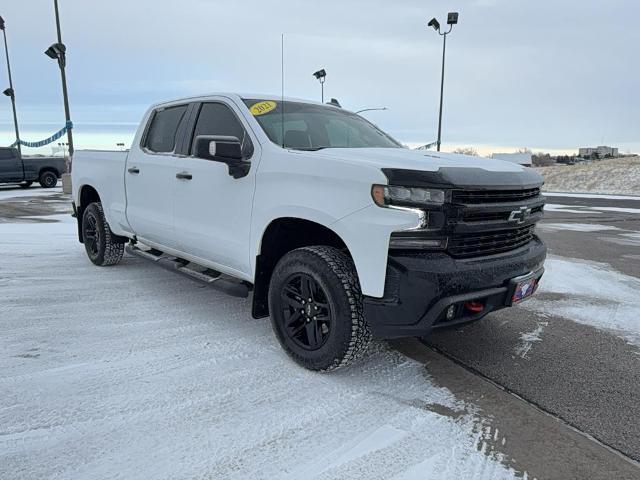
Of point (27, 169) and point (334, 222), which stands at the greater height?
point (334, 222)

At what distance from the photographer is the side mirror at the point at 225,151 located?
11.4 ft

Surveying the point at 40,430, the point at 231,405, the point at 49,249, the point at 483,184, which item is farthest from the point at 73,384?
the point at 49,249

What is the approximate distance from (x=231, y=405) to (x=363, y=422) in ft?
2.54

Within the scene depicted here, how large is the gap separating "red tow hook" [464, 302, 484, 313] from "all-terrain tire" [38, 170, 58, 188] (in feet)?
74.1

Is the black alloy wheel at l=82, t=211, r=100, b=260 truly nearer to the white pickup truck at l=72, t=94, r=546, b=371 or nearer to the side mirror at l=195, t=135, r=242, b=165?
the white pickup truck at l=72, t=94, r=546, b=371

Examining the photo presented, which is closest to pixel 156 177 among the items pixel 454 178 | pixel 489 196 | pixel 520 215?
pixel 454 178

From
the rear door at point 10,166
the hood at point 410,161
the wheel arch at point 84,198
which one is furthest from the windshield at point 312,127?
the rear door at point 10,166

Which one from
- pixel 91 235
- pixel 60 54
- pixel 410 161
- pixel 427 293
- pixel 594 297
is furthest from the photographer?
pixel 60 54

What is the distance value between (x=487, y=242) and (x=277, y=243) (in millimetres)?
1465

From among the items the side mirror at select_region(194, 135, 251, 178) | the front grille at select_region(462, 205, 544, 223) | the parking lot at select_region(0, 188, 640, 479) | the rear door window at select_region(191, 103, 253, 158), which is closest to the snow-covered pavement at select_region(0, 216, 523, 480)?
the parking lot at select_region(0, 188, 640, 479)

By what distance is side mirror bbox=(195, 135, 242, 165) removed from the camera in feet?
11.4

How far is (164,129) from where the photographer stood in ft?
16.5

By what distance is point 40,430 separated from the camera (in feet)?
8.52

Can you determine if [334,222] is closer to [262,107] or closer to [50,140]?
[262,107]
